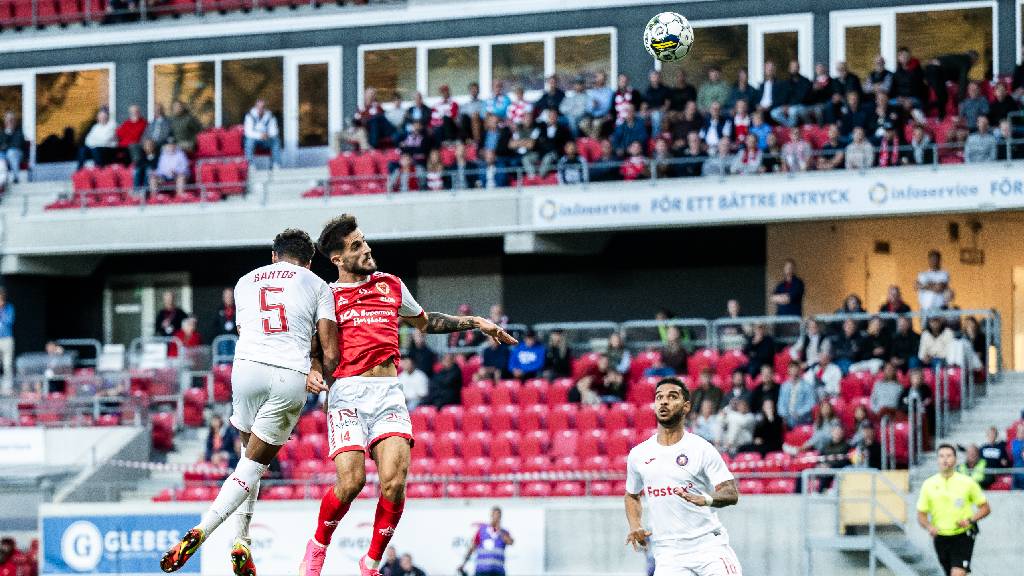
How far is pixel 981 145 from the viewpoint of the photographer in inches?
949

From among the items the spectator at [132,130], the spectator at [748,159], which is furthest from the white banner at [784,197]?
the spectator at [132,130]

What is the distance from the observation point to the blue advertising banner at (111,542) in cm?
2238

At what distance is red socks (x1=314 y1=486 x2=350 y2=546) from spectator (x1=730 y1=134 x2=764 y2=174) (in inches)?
626

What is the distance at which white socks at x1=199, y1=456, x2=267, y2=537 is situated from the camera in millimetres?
10281

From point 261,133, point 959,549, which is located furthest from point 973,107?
point 261,133

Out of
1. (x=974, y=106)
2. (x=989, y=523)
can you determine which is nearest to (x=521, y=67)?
(x=974, y=106)

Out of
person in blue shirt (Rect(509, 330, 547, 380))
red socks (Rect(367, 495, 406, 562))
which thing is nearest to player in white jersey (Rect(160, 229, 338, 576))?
red socks (Rect(367, 495, 406, 562))

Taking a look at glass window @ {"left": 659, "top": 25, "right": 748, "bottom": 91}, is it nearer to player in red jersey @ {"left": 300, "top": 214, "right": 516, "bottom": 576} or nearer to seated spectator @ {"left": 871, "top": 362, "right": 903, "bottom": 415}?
seated spectator @ {"left": 871, "top": 362, "right": 903, "bottom": 415}

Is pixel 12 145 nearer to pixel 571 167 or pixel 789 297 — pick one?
pixel 571 167

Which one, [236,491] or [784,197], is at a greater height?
[784,197]

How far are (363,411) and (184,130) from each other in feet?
65.0

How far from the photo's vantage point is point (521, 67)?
2905cm

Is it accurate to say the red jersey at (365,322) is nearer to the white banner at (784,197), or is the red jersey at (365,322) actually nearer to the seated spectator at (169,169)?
the white banner at (784,197)

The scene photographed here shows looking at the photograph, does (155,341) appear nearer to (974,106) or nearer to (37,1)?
(37,1)
